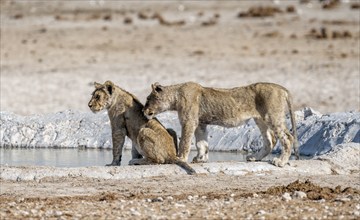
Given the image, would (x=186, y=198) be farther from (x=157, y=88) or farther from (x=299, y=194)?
(x=157, y=88)

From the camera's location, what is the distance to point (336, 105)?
70.5 feet

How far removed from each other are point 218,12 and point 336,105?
760 inches

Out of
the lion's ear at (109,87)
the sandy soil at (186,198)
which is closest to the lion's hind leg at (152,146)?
the sandy soil at (186,198)

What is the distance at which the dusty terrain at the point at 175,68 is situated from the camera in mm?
10844

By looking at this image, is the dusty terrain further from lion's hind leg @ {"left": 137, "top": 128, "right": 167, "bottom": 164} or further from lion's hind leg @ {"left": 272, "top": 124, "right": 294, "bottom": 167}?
Result: lion's hind leg @ {"left": 137, "top": 128, "right": 167, "bottom": 164}

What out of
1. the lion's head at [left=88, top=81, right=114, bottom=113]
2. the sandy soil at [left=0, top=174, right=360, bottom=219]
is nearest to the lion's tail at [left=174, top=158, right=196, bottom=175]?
the sandy soil at [left=0, top=174, right=360, bottom=219]

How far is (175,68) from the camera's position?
25906 mm

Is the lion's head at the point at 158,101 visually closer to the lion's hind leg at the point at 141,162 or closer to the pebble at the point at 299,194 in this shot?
the lion's hind leg at the point at 141,162

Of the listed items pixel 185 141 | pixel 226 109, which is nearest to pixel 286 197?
pixel 185 141

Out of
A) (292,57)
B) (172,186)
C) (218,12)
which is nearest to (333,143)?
(172,186)

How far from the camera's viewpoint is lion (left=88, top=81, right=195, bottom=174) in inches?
530

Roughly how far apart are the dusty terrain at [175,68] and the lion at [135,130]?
0.56 metres

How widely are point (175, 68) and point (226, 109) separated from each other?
1205 cm

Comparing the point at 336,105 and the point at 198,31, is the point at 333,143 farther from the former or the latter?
the point at 198,31
